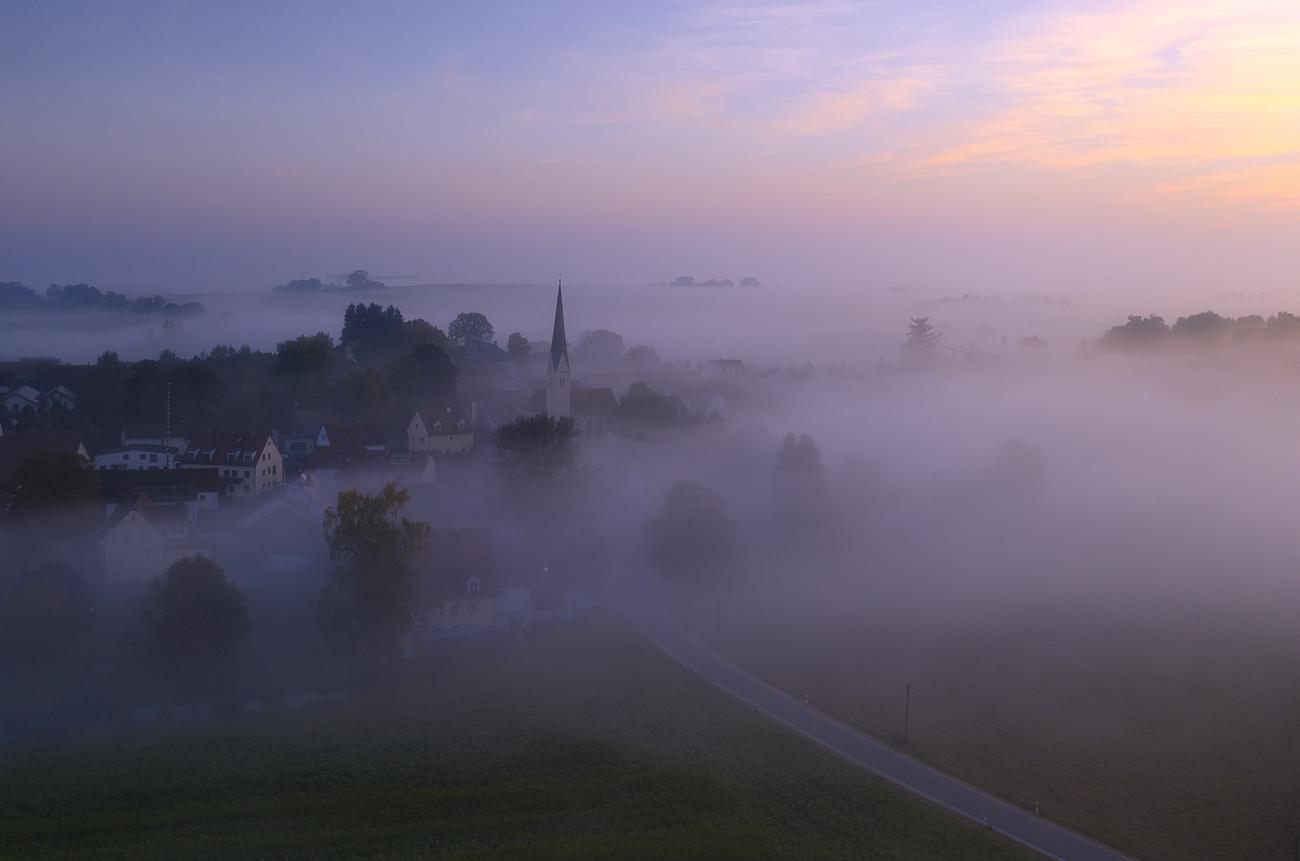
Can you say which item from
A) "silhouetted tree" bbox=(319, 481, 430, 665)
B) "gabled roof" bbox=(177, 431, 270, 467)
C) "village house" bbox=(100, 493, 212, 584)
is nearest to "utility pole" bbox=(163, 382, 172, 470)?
"gabled roof" bbox=(177, 431, 270, 467)

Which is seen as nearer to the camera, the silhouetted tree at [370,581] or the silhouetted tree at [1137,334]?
the silhouetted tree at [370,581]

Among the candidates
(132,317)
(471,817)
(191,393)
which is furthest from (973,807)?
(132,317)

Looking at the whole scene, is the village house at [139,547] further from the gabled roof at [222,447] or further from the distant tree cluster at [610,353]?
the distant tree cluster at [610,353]

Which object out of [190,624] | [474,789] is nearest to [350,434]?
[190,624]

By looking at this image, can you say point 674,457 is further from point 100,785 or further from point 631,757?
point 100,785

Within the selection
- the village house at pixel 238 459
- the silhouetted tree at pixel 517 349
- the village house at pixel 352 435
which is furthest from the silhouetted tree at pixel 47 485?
the silhouetted tree at pixel 517 349

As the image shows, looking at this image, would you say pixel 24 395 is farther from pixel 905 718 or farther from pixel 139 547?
pixel 905 718

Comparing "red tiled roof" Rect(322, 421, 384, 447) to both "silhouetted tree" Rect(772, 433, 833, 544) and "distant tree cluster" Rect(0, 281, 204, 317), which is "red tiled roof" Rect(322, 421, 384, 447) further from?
"distant tree cluster" Rect(0, 281, 204, 317)
